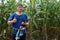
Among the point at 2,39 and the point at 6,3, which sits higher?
the point at 6,3

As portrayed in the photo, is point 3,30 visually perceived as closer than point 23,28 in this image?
No

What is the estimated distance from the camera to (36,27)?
5.65m

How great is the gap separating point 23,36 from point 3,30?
134 cm

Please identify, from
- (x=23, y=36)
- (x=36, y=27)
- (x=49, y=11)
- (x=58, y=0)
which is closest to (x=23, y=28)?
(x=23, y=36)

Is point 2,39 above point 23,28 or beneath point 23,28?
beneath

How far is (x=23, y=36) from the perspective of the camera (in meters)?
4.46

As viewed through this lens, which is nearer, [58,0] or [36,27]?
[36,27]

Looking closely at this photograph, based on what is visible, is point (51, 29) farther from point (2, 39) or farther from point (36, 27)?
point (2, 39)

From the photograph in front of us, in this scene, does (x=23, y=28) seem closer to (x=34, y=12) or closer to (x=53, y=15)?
(x=34, y=12)

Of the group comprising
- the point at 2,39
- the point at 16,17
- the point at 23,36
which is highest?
the point at 16,17

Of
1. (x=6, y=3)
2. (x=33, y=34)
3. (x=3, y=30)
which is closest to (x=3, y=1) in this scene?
(x=6, y=3)

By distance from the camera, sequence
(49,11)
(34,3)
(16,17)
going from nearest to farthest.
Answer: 1. (16,17)
2. (34,3)
3. (49,11)

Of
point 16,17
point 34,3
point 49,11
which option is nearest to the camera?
point 16,17

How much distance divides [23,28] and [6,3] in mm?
1509
